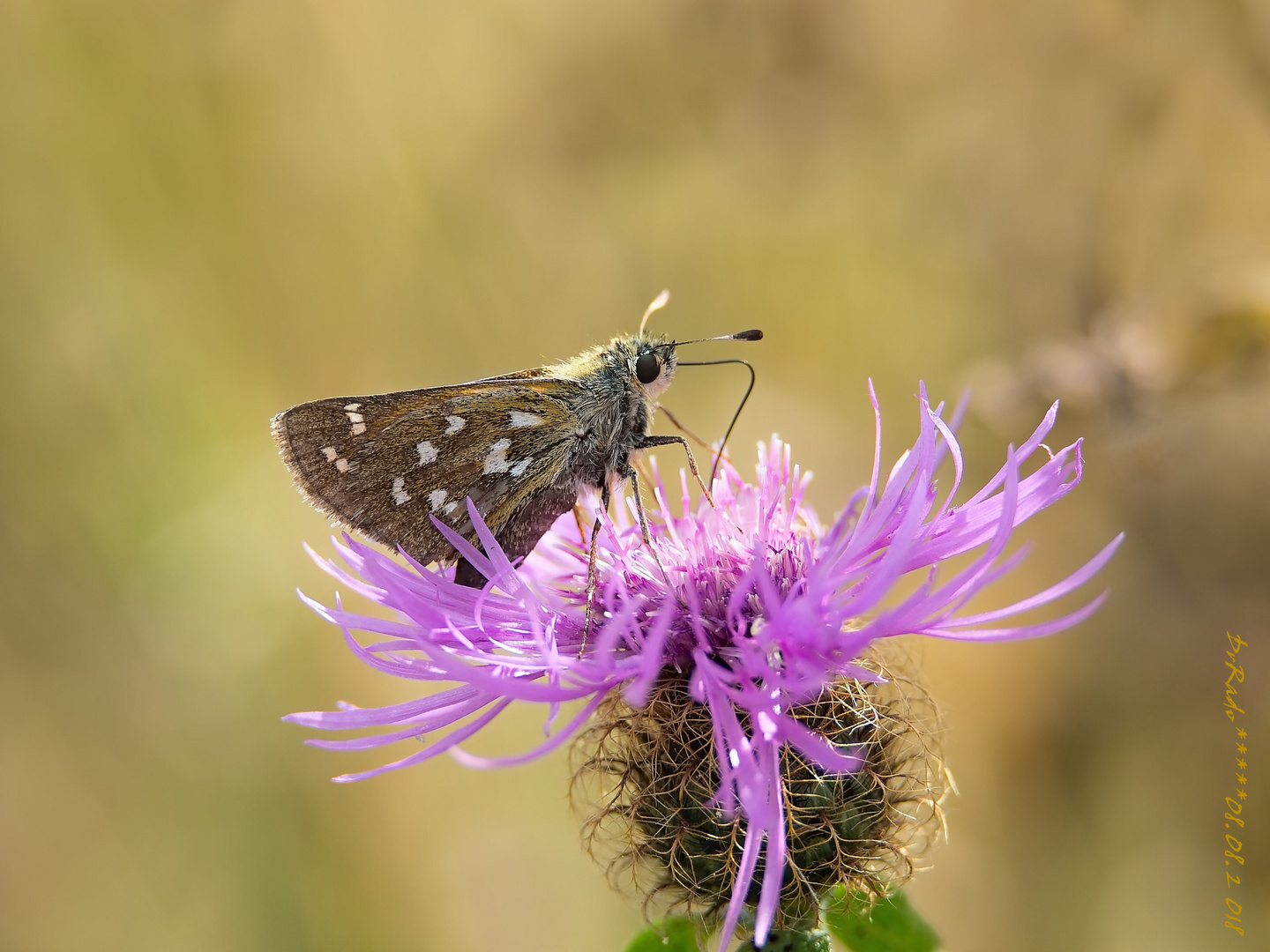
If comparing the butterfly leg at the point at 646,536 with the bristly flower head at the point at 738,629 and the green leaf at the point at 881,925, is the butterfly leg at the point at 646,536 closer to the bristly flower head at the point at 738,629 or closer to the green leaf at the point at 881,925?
the bristly flower head at the point at 738,629

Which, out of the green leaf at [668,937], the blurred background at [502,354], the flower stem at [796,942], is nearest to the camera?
the flower stem at [796,942]

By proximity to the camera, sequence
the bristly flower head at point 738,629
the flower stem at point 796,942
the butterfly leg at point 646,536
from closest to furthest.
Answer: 1. the bristly flower head at point 738,629
2. the flower stem at point 796,942
3. the butterfly leg at point 646,536

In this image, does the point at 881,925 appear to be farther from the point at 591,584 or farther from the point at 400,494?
the point at 400,494

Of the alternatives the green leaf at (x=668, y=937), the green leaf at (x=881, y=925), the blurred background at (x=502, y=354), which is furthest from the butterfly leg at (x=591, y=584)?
the blurred background at (x=502, y=354)

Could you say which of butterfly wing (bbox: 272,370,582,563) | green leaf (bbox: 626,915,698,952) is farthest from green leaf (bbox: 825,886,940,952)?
butterfly wing (bbox: 272,370,582,563)

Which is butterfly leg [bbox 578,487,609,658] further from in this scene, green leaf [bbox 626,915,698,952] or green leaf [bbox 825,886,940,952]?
green leaf [bbox 825,886,940,952]

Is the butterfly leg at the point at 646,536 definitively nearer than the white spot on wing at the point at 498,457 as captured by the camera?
Yes

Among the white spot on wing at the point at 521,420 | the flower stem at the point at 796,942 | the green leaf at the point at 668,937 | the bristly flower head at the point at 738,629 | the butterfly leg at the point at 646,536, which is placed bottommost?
the flower stem at the point at 796,942

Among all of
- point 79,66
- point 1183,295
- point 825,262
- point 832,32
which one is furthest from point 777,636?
point 79,66
